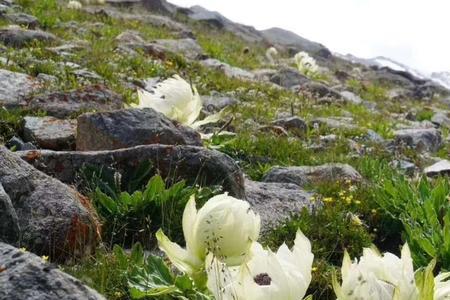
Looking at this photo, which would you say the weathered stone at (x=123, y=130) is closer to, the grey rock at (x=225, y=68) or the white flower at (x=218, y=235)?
the white flower at (x=218, y=235)

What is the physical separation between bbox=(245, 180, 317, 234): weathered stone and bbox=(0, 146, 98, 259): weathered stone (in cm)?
131

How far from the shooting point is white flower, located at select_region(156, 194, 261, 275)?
8.63 ft

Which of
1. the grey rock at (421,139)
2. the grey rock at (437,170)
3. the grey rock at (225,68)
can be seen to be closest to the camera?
the grey rock at (437,170)

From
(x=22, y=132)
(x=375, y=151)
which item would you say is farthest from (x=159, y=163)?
(x=375, y=151)

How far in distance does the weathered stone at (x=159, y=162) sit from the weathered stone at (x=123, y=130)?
20.1 inches

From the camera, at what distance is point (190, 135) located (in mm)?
5102

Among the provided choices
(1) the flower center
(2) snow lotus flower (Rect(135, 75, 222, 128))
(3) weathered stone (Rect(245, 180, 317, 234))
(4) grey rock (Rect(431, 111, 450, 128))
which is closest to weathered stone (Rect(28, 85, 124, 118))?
(2) snow lotus flower (Rect(135, 75, 222, 128))

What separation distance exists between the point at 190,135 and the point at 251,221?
249 cm

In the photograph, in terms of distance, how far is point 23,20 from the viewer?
13.3m

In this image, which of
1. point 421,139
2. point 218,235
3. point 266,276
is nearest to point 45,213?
point 218,235

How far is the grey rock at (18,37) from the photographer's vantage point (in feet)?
33.3

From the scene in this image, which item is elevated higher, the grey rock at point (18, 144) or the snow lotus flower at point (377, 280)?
the snow lotus flower at point (377, 280)

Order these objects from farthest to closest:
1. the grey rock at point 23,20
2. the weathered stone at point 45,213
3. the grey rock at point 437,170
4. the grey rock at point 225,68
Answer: the grey rock at point 225,68
the grey rock at point 23,20
the grey rock at point 437,170
the weathered stone at point 45,213

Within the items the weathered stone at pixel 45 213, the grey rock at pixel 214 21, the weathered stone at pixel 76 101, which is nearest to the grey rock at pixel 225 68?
the weathered stone at pixel 76 101
